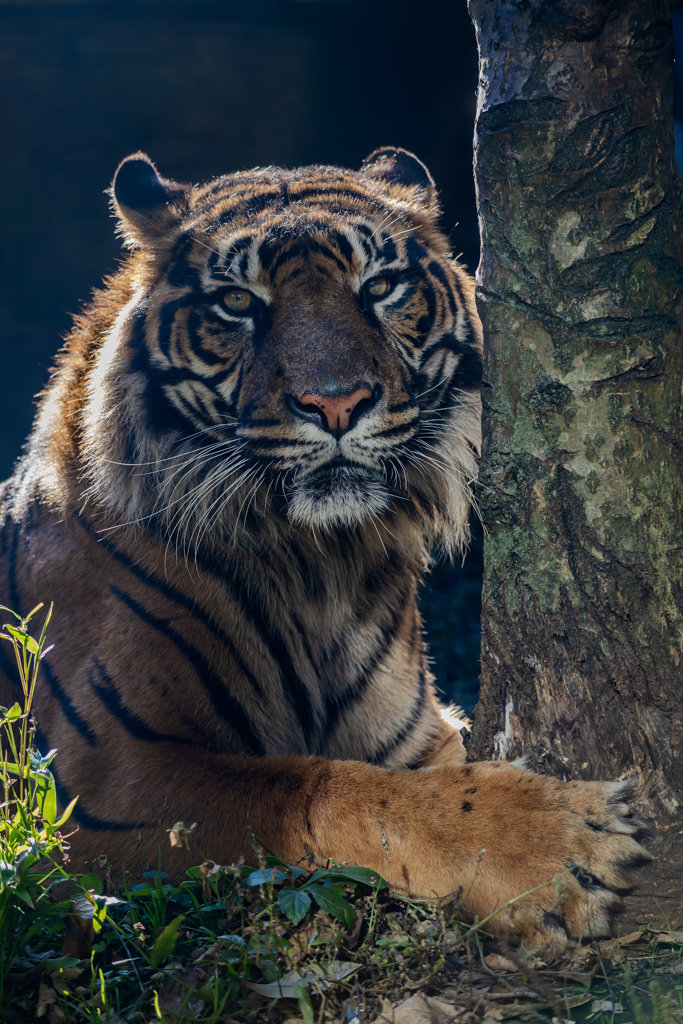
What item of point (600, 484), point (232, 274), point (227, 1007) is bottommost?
point (227, 1007)

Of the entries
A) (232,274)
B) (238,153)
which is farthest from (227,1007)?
(238,153)

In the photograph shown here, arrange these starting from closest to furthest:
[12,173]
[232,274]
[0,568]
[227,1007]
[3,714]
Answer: [227,1007], [3,714], [232,274], [0,568], [12,173]

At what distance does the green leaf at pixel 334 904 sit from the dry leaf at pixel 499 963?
24cm

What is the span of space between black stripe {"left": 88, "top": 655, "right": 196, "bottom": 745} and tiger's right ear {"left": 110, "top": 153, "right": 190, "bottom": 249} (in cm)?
118

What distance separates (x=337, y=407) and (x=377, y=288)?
1.46 feet

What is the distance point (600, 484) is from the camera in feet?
5.45

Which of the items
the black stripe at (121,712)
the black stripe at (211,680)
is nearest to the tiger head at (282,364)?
the black stripe at (211,680)

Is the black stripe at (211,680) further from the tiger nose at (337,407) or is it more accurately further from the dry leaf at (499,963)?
the dry leaf at (499,963)

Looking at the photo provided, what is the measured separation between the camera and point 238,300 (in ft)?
7.16

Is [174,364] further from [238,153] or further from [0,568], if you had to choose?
[238,153]

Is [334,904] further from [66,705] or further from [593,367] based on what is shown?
[593,367]

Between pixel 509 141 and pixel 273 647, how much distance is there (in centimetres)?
129

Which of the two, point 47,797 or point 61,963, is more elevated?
point 47,797

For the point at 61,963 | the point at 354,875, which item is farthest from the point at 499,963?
the point at 61,963
